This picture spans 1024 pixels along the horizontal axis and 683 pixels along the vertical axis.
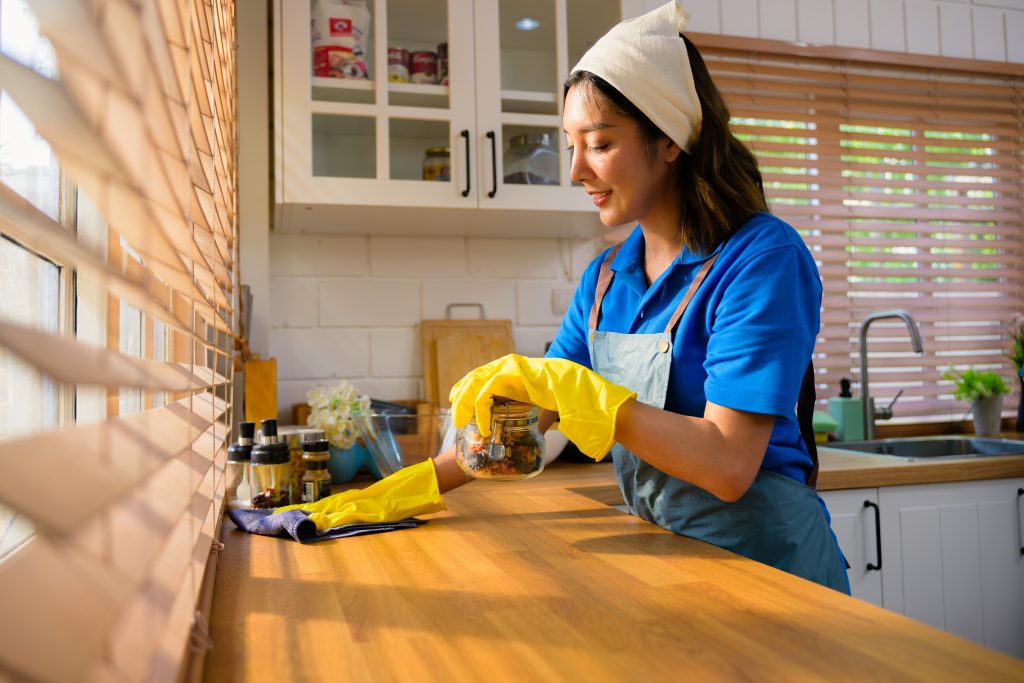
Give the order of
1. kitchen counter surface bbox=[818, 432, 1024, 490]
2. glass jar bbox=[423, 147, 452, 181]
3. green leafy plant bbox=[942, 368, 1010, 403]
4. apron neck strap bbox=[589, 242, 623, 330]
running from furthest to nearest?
green leafy plant bbox=[942, 368, 1010, 403], glass jar bbox=[423, 147, 452, 181], kitchen counter surface bbox=[818, 432, 1024, 490], apron neck strap bbox=[589, 242, 623, 330]

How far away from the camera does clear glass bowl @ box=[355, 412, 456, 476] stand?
151cm

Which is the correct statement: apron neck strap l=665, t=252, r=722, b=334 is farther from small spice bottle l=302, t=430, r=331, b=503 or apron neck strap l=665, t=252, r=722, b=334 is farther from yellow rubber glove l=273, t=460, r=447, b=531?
small spice bottle l=302, t=430, r=331, b=503

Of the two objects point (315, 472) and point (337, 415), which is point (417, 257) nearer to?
point (337, 415)

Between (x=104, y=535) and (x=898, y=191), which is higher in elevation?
(x=898, y=191)

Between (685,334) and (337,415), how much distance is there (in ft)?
2.61

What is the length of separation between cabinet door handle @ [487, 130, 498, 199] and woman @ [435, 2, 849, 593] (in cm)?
76

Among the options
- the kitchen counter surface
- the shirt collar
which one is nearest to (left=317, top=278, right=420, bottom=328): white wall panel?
the shirt collar

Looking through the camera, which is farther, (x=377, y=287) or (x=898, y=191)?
(x=898, y=191)

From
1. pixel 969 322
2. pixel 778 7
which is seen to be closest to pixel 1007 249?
pixel 969 322

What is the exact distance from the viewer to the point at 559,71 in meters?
2.19

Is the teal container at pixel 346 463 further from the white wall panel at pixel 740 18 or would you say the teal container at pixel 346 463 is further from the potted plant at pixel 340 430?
the white wall panel at pixel 740 18

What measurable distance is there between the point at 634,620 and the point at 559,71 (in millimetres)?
1742

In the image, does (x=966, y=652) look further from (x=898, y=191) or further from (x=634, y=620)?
(x=898, y=191)

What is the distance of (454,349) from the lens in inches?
92.5
